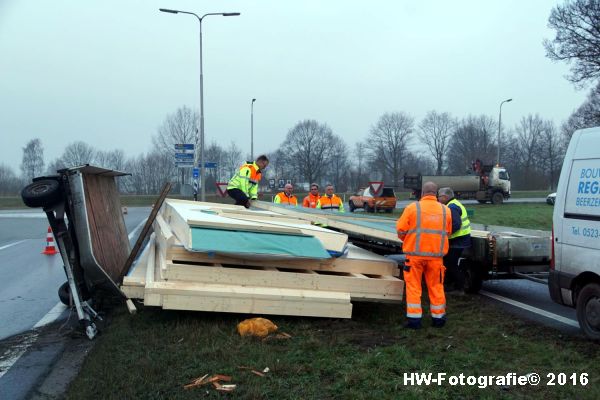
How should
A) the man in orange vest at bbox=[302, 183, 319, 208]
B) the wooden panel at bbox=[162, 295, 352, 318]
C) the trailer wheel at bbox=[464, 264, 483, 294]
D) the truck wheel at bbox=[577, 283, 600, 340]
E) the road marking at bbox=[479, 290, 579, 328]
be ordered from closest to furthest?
the truck wheel at bbox=[577, 283, 600, 340]
the wooden panel at bbox=[162, 295, 352, 318]
the road marking at bbox=[479, 290, 579, 328]
the trailer wheel at bbox=[464, 264, 483, 294]
the man in orange vest at bbox=[302, 183, 319, 208]

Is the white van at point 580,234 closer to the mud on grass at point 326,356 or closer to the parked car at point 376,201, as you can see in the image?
the mud on grass at point 326,356

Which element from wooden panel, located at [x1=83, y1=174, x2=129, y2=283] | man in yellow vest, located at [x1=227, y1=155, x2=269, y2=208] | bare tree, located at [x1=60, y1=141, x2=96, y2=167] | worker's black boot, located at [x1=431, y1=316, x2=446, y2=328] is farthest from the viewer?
bare tree, located at [x1=60, y1=141, x2=96, y2=167]

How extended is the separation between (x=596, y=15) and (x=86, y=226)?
33219mm

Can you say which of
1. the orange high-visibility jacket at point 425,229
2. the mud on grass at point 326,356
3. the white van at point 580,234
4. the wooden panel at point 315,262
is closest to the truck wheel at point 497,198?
the mud on grass at point 326,356

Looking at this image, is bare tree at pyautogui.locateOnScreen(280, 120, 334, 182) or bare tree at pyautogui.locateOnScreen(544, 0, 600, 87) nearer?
bare tree at pyautogui.locateOnScreen(544, 0, 600, 87)

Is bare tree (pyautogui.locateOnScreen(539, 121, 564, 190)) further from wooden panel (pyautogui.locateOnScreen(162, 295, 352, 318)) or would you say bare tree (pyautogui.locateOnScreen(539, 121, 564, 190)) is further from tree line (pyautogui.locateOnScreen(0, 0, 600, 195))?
wooden panel (pyautogui.locateOnScreen(162, 295, 352, 318))

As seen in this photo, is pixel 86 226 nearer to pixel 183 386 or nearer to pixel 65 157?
pixel 183 386

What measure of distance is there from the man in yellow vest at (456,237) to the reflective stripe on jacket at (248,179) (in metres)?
3.71

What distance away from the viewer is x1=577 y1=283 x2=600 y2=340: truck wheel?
498cm

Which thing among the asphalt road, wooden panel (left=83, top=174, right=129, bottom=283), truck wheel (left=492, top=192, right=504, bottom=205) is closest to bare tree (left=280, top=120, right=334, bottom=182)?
truck wheel (left=492, top=192, right=504, bottom=205)

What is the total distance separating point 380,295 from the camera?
604 centimetres

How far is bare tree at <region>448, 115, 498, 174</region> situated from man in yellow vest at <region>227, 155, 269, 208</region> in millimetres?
78698

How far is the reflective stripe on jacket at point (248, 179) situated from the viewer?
967 cm

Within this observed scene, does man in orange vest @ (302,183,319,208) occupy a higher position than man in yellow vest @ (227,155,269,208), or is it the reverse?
man in yellow vest @ (227,155,269,208)
